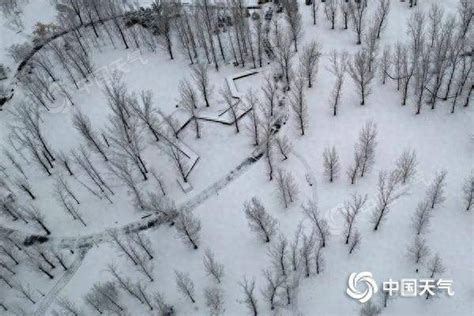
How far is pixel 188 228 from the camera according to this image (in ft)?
228

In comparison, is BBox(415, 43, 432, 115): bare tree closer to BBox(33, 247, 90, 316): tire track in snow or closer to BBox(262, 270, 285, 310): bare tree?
BBox(262, 270, 285, 310): bare tree

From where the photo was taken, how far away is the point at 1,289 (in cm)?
7312

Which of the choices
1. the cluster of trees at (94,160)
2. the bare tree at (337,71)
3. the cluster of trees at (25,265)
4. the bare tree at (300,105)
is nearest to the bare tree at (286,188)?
the bare tree at (300,105)

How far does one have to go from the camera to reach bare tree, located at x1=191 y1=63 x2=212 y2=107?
8392cm

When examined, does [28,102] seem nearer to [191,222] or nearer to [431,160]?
[191,222]

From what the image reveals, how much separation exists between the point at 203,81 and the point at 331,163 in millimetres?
27067

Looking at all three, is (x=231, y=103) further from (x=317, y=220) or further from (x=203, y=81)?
(x=317, y=220)

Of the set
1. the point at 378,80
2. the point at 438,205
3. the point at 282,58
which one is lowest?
the point at 438,205

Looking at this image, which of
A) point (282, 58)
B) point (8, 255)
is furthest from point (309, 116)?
point (8, 255)

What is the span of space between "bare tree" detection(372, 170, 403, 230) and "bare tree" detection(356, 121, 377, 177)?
248 centimetres

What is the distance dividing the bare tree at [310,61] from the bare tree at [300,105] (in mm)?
2098

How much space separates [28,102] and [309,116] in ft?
178

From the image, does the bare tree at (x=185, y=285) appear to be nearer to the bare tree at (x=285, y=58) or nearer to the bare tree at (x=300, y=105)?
the bare tree at (x=300, y=105)

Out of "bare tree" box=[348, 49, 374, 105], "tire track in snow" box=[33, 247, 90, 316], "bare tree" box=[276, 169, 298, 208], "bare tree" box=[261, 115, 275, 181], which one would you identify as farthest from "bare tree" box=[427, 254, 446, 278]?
"tire track in snow" box=[33, 247, 90, 316]
